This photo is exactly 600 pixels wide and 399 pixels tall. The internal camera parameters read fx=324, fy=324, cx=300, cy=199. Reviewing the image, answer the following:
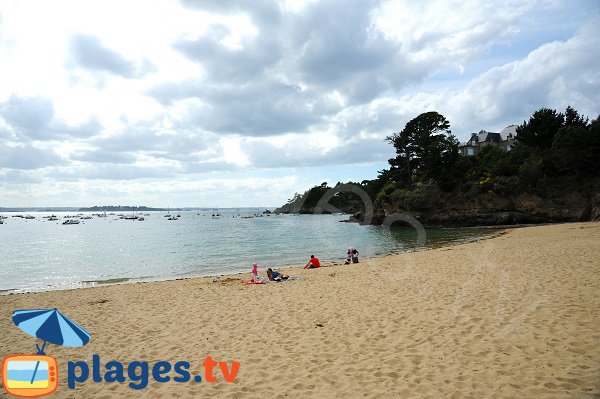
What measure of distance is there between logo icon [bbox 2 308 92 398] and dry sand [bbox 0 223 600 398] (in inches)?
13.4

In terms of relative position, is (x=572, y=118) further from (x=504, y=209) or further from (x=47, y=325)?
(x=47, y=325)

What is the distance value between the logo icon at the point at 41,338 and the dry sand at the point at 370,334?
1.12 ft

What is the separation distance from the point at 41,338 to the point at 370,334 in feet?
21.5

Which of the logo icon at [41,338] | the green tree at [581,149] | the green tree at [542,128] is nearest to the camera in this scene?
the logo icon at [41,338]

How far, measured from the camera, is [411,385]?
5195 millimetres

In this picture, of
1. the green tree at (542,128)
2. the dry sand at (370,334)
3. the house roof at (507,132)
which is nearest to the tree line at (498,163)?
the green tree at (542,128)

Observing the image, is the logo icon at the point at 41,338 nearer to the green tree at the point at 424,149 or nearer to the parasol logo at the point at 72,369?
the parasol logo at the point at 72,369

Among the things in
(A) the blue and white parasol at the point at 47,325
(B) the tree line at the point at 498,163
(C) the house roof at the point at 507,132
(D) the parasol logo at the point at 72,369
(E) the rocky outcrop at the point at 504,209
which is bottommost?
(D) the parasol logo at the point at 72,369

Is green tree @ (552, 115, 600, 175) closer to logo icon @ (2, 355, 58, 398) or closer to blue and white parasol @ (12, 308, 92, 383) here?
blue and white parasol @ (12, 308, 92, 383)

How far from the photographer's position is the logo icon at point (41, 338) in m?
5.80

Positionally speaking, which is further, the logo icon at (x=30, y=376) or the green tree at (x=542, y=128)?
the green tree at (x=542, y=128)

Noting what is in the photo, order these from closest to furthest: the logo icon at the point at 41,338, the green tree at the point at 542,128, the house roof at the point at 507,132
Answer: the logo icon at the point at 41,338, the green tree at the point at 542,128, the house roof at the point at 507,132

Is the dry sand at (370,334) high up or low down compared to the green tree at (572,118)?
down

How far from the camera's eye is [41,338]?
226 inches
